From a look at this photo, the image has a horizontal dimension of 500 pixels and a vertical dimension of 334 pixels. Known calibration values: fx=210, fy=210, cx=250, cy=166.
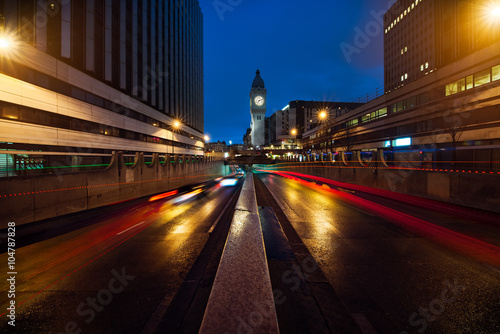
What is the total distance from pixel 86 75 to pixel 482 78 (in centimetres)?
4795

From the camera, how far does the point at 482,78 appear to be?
26969mm

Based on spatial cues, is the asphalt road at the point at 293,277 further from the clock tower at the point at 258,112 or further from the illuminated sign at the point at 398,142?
the clock tower at the point at 258,112

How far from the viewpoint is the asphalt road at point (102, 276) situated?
10.1 ft

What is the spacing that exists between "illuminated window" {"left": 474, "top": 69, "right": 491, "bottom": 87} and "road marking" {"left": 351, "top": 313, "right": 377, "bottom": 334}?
1513 inches

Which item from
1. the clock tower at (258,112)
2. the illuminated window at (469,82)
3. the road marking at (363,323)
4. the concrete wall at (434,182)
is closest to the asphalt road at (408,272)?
the road marking at (363,323)

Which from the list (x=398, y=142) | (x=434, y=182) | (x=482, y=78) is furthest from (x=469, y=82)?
(x=434, y=182)

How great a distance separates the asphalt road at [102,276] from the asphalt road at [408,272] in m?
2.51

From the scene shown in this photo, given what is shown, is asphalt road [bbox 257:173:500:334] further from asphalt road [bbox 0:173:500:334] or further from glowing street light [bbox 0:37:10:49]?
glowing street light [bbox 0:37:10:49]

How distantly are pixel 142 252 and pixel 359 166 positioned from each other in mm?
17829

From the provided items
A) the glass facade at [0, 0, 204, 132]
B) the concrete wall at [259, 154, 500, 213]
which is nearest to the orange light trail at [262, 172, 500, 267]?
the concrete wall at [259, 154, 500, 213]

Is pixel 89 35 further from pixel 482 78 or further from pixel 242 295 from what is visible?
pixel 482 78

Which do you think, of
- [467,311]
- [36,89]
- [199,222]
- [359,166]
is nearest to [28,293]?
[199,222]

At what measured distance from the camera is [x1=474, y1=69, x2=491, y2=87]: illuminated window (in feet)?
86.1

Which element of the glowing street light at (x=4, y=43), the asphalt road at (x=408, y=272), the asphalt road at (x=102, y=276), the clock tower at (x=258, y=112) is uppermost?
the clock tower at (x=258, y=112)
